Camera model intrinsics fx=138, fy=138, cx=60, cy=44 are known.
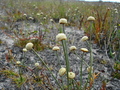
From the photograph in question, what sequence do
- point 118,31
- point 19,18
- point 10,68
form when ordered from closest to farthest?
point 10,68 → point 118,31 → point 19,18

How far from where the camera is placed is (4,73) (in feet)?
5.49

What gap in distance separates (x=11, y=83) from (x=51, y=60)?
2.29ft

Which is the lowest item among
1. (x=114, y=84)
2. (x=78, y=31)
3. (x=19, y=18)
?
(x=114, y=84)

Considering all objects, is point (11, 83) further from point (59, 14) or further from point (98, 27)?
point (59, 14)

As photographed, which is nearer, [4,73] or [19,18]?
[4,73]

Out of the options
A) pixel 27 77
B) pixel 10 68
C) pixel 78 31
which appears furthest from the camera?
pixel 78 31

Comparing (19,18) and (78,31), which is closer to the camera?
(78,31)

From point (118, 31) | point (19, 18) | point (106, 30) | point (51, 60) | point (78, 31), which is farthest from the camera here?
point (19, 18)

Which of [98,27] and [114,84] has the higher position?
[98,27]

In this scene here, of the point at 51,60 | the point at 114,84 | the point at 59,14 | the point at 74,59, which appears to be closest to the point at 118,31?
the point at 74,59

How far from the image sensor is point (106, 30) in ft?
8.57

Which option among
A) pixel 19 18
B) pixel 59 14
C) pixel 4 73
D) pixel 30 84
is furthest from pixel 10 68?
pixel 59 14

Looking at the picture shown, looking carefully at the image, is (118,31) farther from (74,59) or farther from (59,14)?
(59,14)

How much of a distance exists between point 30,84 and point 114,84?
93cm
